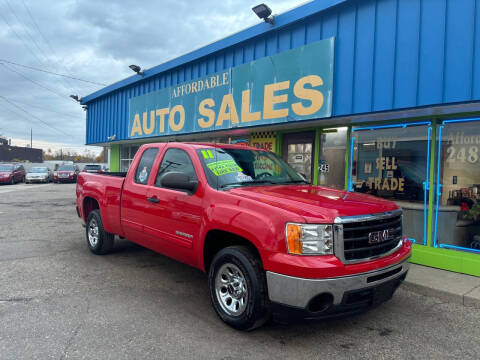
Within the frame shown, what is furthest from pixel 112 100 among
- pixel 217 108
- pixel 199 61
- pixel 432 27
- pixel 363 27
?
pixel 432 27

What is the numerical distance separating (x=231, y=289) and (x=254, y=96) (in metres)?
5.64

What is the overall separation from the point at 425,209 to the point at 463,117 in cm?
162

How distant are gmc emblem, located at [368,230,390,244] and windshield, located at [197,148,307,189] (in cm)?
139

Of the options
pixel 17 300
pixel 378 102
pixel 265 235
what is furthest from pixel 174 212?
pixel 378 102

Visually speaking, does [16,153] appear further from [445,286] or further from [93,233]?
[445,286]

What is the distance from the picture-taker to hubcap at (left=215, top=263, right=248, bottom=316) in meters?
3.24

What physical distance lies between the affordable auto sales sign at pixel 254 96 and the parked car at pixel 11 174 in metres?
20.3

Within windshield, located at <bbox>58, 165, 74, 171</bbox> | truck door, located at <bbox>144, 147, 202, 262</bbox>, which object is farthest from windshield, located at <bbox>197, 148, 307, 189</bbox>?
windshield, located at <bbox>58, 165, 74, 171</bbox>

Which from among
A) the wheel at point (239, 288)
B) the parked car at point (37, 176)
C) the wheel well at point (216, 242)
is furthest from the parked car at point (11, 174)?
the wheel at point (239, 288)

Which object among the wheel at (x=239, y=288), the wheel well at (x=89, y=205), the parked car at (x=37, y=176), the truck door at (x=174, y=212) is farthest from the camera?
the parked car at (x=37, y=176)

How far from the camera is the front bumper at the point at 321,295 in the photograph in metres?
2.78

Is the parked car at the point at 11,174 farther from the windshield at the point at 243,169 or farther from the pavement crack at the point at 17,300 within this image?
the windshield at the point at 243,169

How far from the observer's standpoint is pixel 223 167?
3.97m

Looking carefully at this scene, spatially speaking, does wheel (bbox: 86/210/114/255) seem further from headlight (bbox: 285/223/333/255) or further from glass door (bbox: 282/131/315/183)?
glass door (bbox: 282/131/315/183)
